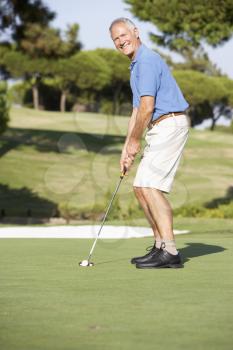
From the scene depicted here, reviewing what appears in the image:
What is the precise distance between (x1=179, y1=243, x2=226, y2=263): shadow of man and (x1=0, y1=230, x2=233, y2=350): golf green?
8 centimetres

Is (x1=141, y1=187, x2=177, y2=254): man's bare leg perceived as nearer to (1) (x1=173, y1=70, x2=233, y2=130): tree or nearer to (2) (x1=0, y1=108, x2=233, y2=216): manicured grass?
(2) (x1=0, y1=108, x2=233, y2=216): manicured grass

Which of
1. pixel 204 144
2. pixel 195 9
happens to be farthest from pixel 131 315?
pixel 204 144

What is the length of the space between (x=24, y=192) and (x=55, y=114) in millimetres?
36224

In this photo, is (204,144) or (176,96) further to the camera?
(204,144)

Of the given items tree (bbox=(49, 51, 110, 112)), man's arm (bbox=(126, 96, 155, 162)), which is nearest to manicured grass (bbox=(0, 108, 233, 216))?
tree (bbox=(49, 51, 110, 112))

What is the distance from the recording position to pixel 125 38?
289 inches

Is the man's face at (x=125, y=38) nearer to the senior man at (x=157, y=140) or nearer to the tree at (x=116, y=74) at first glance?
the senior man at (x=157, y=140)

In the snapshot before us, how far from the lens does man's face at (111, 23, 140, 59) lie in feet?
24.1

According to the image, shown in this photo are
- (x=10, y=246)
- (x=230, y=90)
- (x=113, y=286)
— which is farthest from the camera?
(x=230, y=90)

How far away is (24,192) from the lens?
1609 inches

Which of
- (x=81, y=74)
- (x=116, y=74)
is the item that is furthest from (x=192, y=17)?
(x=116, y=74)

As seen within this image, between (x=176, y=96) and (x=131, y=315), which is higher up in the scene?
(x=176, y=96)

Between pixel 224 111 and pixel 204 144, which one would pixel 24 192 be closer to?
pixel 204 144

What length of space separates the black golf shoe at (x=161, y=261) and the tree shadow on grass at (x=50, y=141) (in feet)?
145
